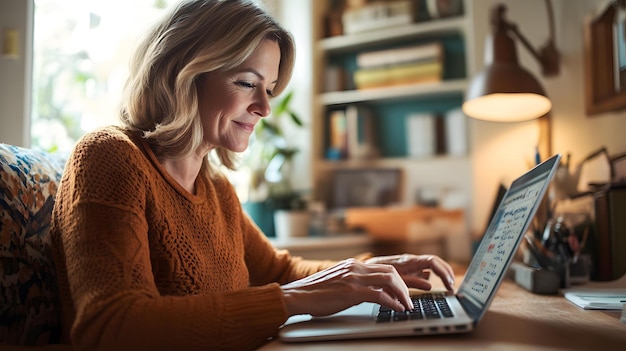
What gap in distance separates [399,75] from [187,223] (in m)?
1.75

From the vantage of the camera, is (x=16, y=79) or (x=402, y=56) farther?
(x=402, y=56)

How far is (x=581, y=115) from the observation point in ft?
5.98

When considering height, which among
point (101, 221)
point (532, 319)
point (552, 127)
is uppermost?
point (552, 127)

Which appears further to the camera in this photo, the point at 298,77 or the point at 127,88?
the point at 298,77

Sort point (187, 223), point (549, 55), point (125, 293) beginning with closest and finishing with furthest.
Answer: point (125, 293)
point (187, 223)
point (549, 55)

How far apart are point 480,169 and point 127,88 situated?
1508mm

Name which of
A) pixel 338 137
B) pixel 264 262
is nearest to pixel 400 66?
pixel 338 137

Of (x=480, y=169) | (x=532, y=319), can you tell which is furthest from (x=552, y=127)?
(x=532, y=319)

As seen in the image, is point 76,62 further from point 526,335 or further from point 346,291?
point 526,335

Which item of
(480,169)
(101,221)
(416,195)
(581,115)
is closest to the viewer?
(101,221)

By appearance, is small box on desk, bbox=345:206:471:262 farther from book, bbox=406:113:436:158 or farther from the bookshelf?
book, bbox=406:113:436:158

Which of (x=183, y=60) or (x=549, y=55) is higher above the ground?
(x=549, y=55)

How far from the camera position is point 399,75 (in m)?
2.59

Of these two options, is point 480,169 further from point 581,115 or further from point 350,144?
point 350,144
